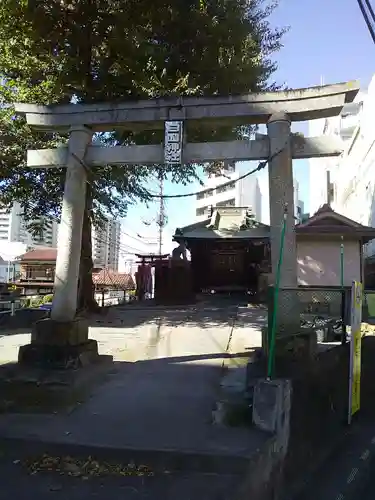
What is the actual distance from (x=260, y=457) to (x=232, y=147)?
17.3ft

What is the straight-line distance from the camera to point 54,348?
24.0 ft

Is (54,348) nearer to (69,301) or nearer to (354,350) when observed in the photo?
(69,301)


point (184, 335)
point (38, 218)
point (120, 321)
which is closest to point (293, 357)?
point (184, 335)

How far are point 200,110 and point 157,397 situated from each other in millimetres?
4928

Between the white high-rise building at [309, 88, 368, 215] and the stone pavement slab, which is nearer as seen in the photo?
the stone pavement slab

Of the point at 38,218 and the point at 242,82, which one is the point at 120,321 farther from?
the point at 242,82

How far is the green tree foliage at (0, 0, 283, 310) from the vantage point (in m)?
12.0

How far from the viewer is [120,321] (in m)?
14.0

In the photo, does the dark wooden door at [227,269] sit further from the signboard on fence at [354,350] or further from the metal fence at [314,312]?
the signboard on fence at [354,350]

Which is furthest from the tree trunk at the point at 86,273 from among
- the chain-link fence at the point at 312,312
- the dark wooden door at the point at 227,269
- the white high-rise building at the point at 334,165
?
the white high-rise building at the point at 334,165

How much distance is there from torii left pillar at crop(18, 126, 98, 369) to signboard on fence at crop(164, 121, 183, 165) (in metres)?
1.60

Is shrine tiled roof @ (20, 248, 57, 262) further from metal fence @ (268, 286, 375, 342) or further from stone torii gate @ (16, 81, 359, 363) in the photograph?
metal fence @ (268, 286, 375, 342)

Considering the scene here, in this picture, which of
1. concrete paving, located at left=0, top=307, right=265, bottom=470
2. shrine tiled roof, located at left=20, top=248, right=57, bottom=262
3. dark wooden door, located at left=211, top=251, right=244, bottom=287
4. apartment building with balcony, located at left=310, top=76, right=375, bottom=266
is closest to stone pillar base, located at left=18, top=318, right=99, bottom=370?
concrete paving, located at left=0, top=307, right=265, bottom=470

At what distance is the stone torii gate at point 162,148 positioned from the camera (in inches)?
293
